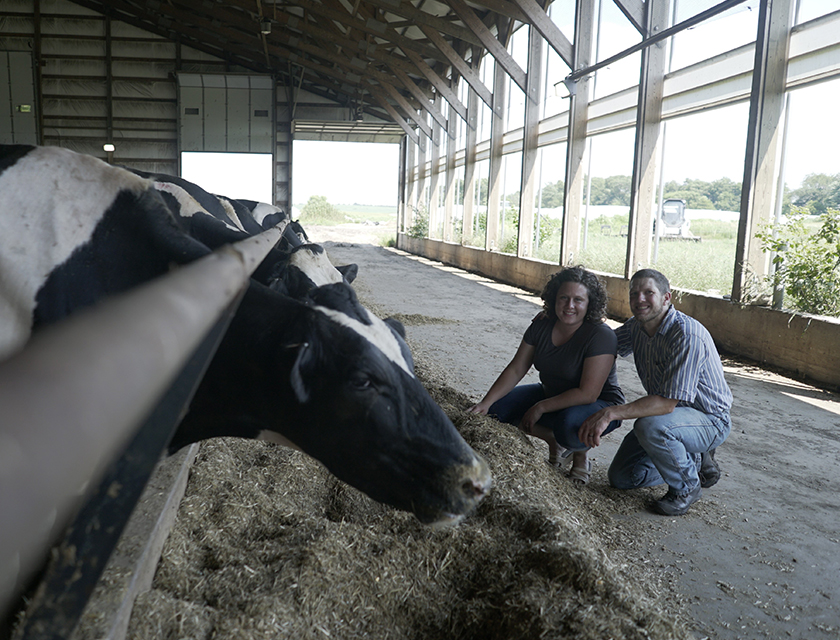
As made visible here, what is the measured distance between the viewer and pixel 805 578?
257cm

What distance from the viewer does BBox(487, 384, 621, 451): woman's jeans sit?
3.45 meters

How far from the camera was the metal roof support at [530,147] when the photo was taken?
44.7 ft

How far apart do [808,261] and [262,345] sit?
19.8ft

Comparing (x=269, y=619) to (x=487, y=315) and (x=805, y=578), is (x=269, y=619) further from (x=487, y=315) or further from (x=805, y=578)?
(x=487, y=315)

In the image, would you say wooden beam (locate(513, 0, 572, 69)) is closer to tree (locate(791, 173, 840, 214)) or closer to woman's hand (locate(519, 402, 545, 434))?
tree (locate(791, 173, 840, 214))

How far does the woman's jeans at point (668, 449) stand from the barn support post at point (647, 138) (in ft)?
21.2

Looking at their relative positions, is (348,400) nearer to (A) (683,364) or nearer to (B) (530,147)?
(A) (683,364)

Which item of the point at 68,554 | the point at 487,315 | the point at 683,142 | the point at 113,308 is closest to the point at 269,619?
the point at 68,554

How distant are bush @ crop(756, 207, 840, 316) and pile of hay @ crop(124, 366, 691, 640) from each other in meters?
4.27

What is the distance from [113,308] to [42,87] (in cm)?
2457

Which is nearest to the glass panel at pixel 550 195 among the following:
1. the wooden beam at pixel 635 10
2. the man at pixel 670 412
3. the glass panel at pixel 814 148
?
the wooden beam at pixel 635 10

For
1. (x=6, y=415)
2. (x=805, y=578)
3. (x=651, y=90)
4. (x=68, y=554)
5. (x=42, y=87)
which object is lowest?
(x=805, y=578)

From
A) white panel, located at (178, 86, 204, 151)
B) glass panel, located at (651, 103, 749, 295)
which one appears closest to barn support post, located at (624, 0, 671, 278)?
glass panel, located at (651, 103, 749, 295)

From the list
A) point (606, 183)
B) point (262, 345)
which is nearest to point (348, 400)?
point (262, 345)
